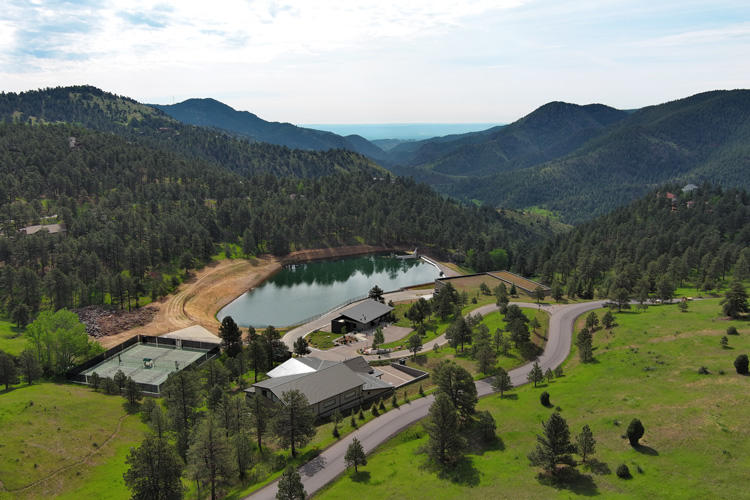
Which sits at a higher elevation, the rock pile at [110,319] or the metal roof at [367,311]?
the metal roof at [367,311]

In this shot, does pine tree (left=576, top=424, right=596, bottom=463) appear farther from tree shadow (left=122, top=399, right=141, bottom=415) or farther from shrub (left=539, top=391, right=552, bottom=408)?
tree shadow (left=122, top=399, right=141, bottom=415)

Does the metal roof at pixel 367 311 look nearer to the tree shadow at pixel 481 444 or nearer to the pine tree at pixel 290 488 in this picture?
the tree shadow at pixel 481 444

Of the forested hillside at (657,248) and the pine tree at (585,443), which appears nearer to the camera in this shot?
the pine tree at (585,443)

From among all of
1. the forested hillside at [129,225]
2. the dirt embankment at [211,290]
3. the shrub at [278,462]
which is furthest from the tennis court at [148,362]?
the shrub at [278,462]

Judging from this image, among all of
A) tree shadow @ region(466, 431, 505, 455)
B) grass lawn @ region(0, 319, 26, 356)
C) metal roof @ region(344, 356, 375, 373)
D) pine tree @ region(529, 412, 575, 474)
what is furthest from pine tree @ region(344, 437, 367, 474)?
grass lawn @ region(0, 319, 26, 356)

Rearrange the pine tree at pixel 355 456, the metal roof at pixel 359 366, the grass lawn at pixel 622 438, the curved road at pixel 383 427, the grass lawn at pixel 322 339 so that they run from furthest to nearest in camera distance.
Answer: the grass lawn at pixel 322 339, the metal roof at pixel 359 366, the pine tree at pixel 355 456, the curved road at pixel 383 427, the grass lawn at pixel 622 438

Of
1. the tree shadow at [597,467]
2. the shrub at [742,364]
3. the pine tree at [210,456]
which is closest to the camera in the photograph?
the tree shadow at [597,467]

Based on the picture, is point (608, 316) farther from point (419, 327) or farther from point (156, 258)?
point (156, 258)
